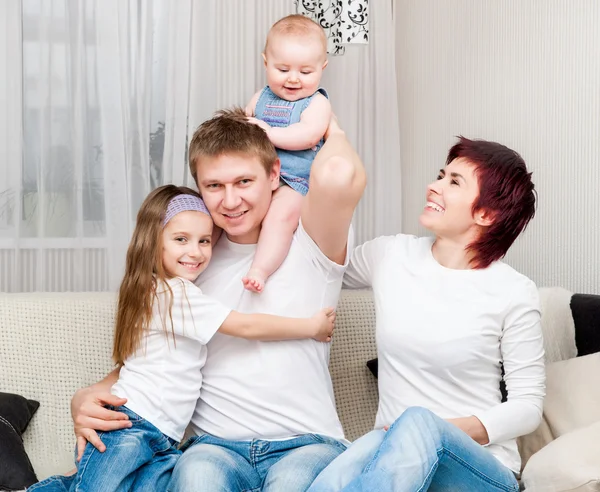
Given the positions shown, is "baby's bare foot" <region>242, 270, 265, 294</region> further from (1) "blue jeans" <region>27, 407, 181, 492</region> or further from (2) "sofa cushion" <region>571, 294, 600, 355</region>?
(2) "sofa cushion" <region>571, 294, 600, 355</region>

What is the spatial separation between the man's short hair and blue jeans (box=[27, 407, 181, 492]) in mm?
591

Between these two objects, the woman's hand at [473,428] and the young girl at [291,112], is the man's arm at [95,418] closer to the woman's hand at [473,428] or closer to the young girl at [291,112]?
the young girl at [291,112]

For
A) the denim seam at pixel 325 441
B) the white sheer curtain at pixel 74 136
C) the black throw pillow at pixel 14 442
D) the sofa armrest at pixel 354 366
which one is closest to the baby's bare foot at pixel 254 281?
the denim seam at pixel 325 441

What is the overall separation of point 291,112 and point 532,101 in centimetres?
89

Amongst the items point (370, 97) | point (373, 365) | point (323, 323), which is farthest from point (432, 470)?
point (370, 97)

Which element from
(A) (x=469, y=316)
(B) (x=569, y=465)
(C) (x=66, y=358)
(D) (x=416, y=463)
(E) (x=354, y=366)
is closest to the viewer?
(D) (x=416, y=463)

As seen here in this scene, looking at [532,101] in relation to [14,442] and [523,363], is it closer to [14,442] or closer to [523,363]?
[523,363]

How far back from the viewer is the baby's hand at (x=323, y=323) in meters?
1.75

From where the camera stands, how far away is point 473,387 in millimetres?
1707

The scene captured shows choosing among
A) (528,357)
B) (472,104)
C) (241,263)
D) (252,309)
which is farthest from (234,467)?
(472,104)

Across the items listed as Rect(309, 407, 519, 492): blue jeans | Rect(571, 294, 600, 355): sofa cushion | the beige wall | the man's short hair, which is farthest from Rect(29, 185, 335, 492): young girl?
the beige wall

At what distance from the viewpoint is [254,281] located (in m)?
1.71

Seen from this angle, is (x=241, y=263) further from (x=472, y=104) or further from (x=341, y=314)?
(x=472, y=104)

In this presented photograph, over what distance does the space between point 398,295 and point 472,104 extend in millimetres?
1265
